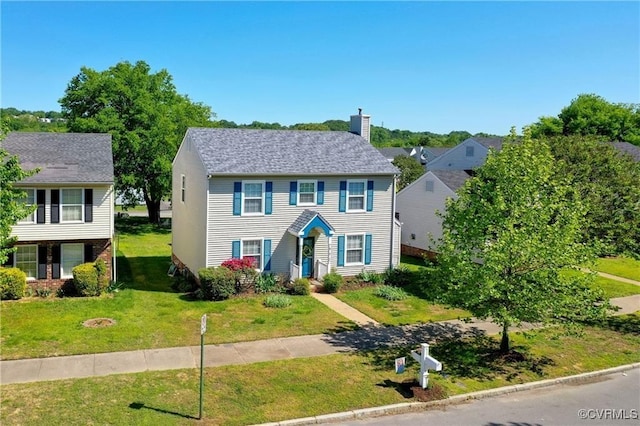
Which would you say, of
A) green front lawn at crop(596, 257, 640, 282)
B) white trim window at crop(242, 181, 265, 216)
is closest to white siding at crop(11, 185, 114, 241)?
white trim window at crop(242, 181, 265, 216)

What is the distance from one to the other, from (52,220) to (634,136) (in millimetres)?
71064

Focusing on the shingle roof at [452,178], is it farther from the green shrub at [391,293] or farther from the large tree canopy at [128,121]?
the large tree canopy at [128,121]

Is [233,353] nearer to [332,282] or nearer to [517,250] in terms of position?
[332,282]

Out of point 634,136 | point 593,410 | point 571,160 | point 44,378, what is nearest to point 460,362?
point 593,410

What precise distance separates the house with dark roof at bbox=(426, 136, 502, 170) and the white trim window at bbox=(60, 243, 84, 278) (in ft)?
126

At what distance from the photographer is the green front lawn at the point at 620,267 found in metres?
31.6

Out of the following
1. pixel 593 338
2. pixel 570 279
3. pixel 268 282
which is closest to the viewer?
pixel 570 279

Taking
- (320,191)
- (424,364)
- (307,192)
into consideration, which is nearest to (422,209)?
(320,191)

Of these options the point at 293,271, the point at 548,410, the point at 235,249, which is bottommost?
the point at 548,410

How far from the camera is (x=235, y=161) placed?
81.7ft

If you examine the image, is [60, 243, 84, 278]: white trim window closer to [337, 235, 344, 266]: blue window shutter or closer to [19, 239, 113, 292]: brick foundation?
[19, 239, 113, 292]: brick foundation

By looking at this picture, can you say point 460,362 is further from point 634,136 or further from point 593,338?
point 634,136

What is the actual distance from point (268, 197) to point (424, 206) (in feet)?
41.4

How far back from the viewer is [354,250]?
27.2 m
